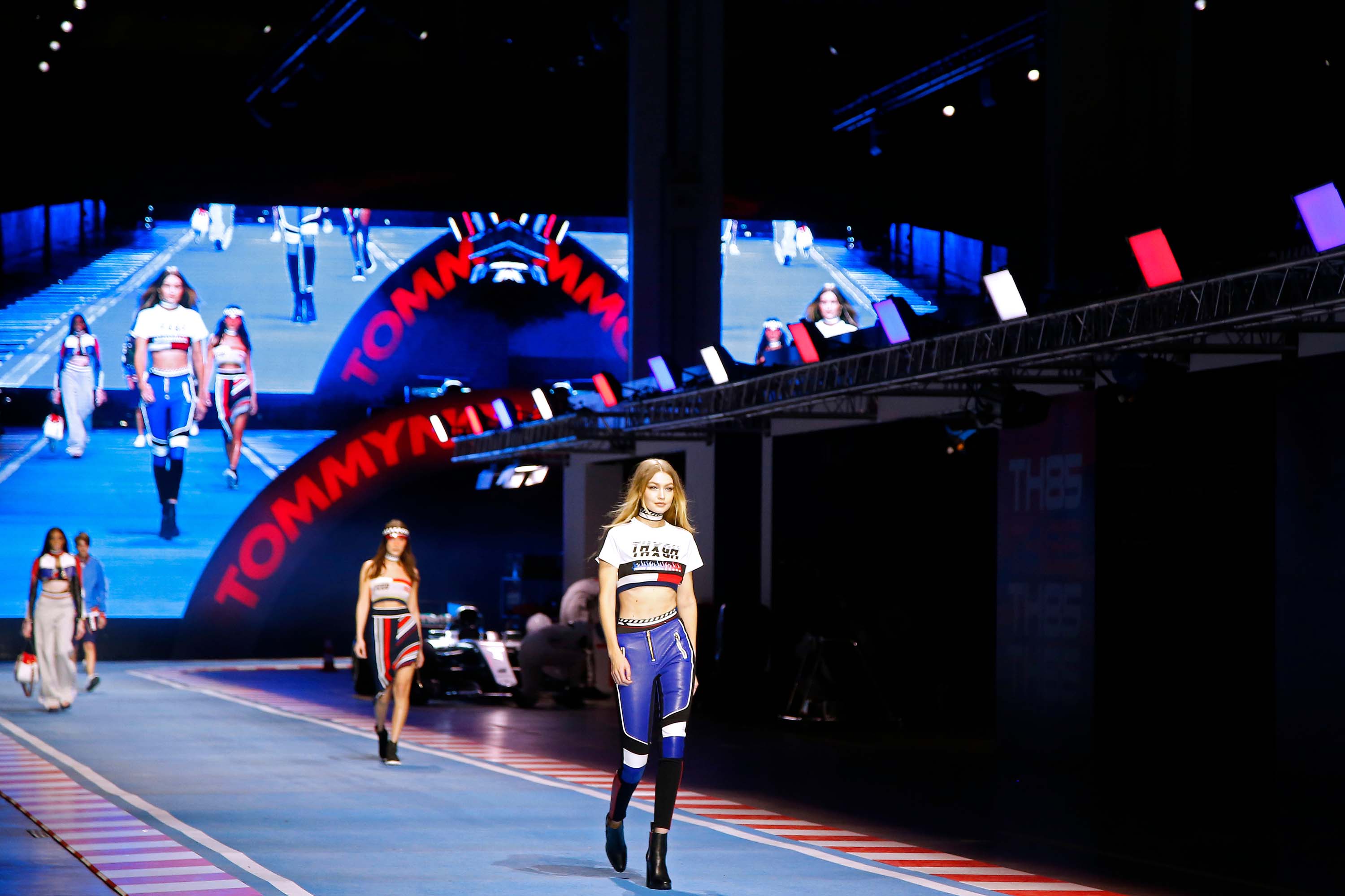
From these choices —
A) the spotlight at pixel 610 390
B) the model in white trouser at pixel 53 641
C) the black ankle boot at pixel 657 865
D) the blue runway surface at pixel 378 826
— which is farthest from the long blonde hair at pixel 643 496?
the spotlight at pixel 610 390

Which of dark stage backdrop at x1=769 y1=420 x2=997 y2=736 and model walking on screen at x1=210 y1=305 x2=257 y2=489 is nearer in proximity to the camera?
dark stage backdrop at x1=769 y1=420 x2=997 y2=736

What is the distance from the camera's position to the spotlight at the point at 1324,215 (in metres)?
8.52

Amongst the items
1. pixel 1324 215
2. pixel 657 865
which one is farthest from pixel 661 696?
pixel 1324 215

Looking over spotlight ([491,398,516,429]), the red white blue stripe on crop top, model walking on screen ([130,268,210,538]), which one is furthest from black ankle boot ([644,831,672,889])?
model walking on screen ([130,268,210,538])

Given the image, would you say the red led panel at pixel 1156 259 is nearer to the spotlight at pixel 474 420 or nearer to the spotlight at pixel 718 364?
the spotlight at pixel 718 364

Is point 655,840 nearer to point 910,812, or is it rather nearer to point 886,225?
point 910,812

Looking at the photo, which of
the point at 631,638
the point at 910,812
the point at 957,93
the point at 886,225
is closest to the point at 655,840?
the point at 631,638

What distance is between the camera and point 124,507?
95.3ft

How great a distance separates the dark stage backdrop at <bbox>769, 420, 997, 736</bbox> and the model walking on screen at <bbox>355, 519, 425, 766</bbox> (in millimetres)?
6515

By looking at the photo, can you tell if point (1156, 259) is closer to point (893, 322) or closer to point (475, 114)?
point (893, 322)

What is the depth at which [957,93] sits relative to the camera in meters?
26.2

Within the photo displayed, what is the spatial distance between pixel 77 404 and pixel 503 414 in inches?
357

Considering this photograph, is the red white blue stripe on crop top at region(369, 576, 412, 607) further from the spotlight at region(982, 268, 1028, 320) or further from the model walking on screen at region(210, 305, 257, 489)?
the model walking on screen at region(210, 305, 257, 489)

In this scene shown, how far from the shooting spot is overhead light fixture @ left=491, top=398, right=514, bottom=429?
2406 cm
